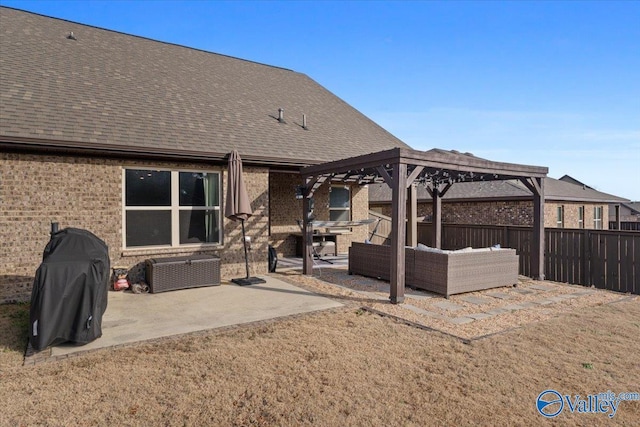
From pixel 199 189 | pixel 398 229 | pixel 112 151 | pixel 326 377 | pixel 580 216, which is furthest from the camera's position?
pixel 580 216

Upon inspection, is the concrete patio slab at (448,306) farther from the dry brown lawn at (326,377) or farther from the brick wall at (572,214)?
the brick wall at (572,214)

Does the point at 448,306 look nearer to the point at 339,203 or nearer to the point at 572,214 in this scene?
the point at 339,203

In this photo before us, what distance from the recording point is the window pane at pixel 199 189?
27.4 feet

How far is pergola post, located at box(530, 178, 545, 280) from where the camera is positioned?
348 inches

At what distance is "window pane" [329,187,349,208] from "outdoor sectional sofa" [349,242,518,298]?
15.5 feet

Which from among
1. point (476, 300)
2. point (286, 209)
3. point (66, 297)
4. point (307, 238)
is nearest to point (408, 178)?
point (476, 300)

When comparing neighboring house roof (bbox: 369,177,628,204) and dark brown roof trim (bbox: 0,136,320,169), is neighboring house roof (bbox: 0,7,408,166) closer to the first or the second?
dark brown roof trim (bbox: 0,136,320,169)

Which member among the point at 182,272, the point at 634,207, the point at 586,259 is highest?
the point at 634,207

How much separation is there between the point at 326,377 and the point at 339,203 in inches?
385

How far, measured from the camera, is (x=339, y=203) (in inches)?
520

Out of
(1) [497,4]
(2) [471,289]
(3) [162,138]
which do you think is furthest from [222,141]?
(1) [497,4]

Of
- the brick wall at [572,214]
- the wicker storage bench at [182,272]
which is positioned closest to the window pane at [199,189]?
the wicker storage bench at [182,272]

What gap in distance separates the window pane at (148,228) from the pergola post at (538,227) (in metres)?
8.55

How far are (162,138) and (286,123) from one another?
167 inches
